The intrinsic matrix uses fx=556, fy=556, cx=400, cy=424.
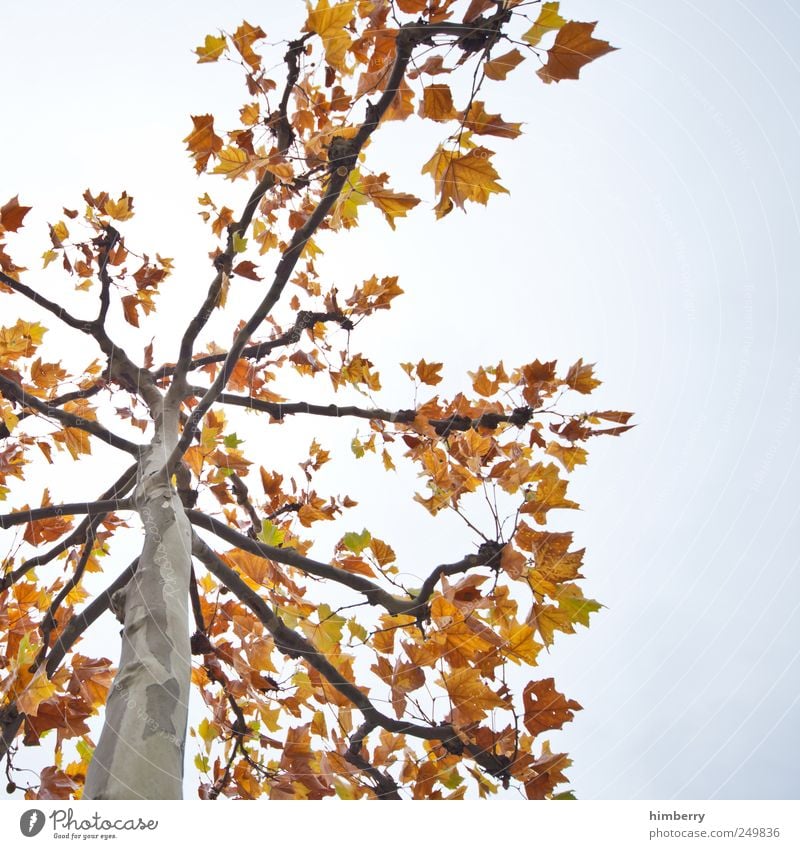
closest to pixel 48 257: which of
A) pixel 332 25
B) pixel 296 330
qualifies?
pixel 296 330

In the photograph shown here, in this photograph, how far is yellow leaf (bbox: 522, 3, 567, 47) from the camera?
116 cm

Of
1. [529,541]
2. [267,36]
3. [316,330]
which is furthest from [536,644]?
[267,36]

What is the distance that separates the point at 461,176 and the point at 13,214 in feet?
5.02

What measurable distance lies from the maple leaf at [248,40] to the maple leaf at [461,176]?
694mm

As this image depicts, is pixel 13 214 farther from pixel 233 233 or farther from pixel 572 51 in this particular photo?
pixel 572 51

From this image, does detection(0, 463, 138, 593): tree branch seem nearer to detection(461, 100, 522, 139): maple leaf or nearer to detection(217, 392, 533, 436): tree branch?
detection(217, 392, 533, 436): tree branch

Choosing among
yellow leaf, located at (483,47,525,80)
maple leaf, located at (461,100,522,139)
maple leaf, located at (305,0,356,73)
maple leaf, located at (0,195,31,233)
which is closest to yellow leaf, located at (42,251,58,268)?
maple leaf, located at (0,195,31,233)

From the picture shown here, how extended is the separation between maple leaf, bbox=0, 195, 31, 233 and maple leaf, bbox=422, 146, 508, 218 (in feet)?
4.61

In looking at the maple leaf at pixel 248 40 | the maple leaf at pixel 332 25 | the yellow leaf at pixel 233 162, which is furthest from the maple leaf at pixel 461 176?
the maple leaf at pixel 248 40

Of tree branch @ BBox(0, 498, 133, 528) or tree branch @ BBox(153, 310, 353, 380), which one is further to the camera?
tree branch @ BBox(153, 310, 353, 380)

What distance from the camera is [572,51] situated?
3.97 ft

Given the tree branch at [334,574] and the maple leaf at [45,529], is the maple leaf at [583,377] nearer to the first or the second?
the tree branch at [334,574]

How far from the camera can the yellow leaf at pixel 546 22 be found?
1.16m

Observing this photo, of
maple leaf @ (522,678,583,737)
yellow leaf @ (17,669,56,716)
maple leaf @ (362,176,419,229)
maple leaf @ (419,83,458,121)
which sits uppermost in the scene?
maple leaf @ (419,83,458,121)
